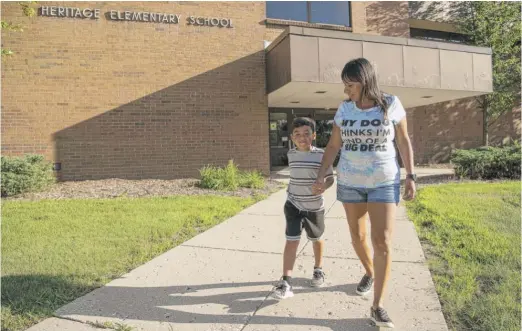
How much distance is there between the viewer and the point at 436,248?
167 inches

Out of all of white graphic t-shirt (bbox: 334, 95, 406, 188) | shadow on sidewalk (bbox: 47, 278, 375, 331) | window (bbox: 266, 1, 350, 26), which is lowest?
shadow on sidewalk (bbox: 47, 278, 375, 331)

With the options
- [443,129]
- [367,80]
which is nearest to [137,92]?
[367,80]

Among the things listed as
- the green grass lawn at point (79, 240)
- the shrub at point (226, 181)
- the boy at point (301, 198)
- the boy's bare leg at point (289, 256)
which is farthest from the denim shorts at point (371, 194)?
the shrub at point (226, 181)

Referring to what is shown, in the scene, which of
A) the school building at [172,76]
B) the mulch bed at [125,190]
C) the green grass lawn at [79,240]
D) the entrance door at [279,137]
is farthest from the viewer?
the entrance door at [279,137]

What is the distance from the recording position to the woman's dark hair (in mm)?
2602

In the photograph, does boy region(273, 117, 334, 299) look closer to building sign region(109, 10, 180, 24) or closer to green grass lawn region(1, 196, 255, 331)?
green grass lawn region(1, 196, 255, 331)

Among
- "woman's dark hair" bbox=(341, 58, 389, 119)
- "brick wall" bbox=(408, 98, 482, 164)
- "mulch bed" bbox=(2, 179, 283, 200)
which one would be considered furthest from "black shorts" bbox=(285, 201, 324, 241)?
"brick wall" bbox=(408, 98, 482, 164)

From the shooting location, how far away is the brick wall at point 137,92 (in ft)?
31.9

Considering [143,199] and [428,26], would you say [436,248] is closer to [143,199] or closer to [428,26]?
[143,199]

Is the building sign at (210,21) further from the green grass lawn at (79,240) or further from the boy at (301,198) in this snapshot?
the boy at (301,198)

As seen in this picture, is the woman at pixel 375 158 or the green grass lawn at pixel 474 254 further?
the green grass lawn at pixel 474 254

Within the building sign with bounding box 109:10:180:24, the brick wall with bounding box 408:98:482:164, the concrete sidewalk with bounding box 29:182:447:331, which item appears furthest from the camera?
the brick wall with bounding box 408:98:482:164

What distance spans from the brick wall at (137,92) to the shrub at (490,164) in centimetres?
511

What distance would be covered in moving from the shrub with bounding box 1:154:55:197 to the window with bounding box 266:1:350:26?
7.41m
